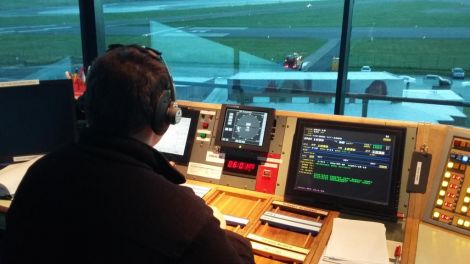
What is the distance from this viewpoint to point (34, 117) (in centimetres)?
195

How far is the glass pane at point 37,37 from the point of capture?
345cm

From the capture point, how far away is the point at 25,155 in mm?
1951

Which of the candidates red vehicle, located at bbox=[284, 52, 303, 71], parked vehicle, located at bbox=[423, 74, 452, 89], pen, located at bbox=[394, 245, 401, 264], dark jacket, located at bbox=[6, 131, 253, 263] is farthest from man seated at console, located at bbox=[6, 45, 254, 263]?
parked vehicle, located at bbox=[423, 74, 452, 89]

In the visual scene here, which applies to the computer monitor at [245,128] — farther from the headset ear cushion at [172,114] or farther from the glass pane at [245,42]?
the glass pane at [245,42]

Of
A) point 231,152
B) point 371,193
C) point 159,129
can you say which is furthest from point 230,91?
point 159,129

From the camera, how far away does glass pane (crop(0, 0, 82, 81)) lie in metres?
3.45

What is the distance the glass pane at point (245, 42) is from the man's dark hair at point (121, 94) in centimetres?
300

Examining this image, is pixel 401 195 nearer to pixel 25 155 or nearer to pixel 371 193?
pixel 371 193

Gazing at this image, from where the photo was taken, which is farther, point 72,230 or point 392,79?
point 392,79

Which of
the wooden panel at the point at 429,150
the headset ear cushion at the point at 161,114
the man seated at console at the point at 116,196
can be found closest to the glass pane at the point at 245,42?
the wooden panel at the point at 429,150

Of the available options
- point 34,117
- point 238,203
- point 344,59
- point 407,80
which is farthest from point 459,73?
point 34,117

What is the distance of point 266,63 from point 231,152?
421 centimetres

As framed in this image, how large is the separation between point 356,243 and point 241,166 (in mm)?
636

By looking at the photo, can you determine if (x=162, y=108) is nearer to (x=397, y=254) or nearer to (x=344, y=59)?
(x=397, y=254)
